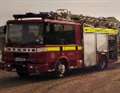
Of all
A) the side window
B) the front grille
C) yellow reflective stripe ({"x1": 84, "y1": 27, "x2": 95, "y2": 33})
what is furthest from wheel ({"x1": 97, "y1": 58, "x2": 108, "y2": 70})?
the front grille

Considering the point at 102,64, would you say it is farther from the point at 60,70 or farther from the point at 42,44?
the point at 42,44

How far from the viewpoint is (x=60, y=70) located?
810 inches

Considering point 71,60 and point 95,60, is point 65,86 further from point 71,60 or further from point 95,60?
point 95,60

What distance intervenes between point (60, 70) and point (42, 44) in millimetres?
1832

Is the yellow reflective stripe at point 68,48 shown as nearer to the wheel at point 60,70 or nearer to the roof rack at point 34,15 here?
the wheel at point 60,70

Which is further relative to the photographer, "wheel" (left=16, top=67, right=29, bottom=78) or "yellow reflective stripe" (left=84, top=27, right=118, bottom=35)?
"yellow reflective stripe" (left=84, top=27, right=118, bottom=35)

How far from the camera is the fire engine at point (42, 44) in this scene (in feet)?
63.6

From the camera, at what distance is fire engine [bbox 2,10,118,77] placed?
19.4 m

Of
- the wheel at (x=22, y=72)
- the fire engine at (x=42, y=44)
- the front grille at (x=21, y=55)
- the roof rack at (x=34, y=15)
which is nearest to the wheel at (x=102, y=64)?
the fire engine at (x=42, y=44)

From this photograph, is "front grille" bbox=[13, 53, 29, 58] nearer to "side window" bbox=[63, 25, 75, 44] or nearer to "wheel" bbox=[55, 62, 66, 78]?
"wheel" bbox=[55, 62, 66, 78]

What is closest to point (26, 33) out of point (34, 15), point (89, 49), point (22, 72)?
point (34, 15)

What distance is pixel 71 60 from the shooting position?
21469mm

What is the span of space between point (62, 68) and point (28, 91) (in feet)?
14.9

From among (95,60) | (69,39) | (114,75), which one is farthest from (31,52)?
(95,60)
